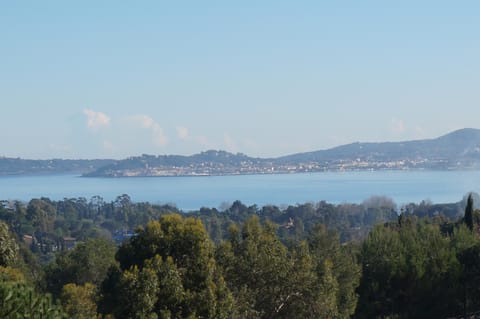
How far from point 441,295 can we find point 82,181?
168924mm

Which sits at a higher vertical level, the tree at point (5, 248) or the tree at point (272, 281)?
the tree at point (5, 248)

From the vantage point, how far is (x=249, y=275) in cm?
1405

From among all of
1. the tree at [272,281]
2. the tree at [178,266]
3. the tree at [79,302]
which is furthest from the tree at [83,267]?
the tree at [178,266]

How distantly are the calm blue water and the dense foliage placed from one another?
81.3 m

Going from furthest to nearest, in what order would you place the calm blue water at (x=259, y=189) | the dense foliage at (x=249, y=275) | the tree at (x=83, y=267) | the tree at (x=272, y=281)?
1. the calm blue water at (x=259, y=189)
2. the tree at (x=83, y=267)
3. the tree at (x=272, y=281)
4. the dense foliage at (x=249, y=275)

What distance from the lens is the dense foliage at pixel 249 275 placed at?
455 inches

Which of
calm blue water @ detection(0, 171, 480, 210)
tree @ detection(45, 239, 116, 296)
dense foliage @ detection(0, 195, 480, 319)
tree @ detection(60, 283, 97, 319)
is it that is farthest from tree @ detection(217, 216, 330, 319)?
calm blue water @ detection(0, 171, 480, 210)

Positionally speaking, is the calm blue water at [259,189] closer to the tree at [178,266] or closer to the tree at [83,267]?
the tree at [83,267]

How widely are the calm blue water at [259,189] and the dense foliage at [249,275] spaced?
8129 cm

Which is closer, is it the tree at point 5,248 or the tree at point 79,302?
the tree at point 5,248

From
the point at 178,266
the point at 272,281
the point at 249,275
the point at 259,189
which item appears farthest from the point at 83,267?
the point at 259,189

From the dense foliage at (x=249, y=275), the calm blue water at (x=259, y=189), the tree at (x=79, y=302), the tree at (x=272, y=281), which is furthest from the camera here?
the calm blue water at (x=259, y=189)

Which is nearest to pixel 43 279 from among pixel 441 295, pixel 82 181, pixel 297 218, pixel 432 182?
pixel 441 295

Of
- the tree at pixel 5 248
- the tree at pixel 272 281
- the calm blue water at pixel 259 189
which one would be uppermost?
the tree at pixel 5 248
